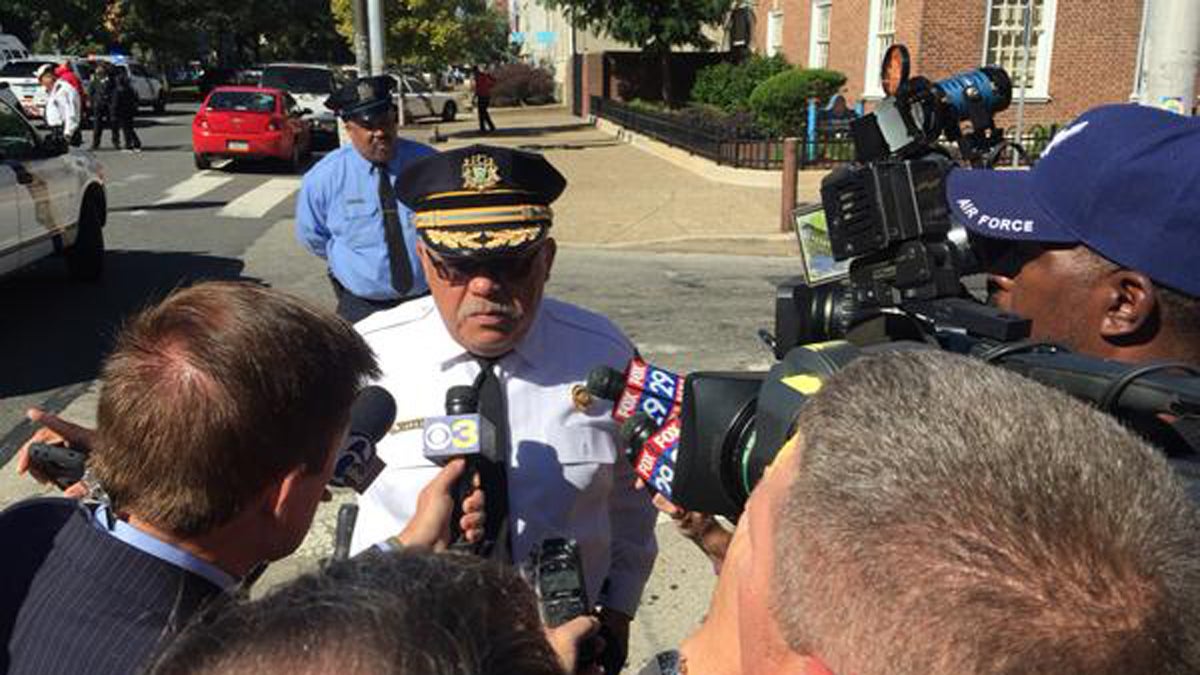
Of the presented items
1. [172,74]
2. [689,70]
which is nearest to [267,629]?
[689,70]

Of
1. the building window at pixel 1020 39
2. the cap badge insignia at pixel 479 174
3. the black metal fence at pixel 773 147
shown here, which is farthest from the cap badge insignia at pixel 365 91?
the building window at pixel 1020 39

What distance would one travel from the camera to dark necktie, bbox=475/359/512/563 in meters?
2.06

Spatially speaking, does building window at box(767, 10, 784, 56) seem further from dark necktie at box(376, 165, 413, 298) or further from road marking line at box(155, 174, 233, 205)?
dark necktie at box(376, 165, 413, 298)

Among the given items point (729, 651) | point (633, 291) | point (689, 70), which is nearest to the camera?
point (729, 651)

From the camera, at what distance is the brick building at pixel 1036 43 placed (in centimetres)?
2020

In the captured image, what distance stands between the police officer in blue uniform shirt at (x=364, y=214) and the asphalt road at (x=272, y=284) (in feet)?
3.44

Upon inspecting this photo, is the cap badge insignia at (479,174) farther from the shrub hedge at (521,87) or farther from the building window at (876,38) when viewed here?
the shrub hedge at (521,87)

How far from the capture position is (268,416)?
5.11 feet

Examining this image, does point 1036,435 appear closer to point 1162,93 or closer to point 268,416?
point 268,416

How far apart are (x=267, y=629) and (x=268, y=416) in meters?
0.72

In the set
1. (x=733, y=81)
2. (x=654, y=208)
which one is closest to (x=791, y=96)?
(x=733, y=81)

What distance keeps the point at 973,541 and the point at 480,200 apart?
1.71m

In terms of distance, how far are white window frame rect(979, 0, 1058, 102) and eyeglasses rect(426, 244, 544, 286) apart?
800 inches

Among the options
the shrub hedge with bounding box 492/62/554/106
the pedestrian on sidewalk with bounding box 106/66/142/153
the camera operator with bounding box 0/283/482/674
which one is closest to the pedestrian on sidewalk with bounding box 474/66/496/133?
the pedestrian on sidewalk with bounding box 106/66/142/153
